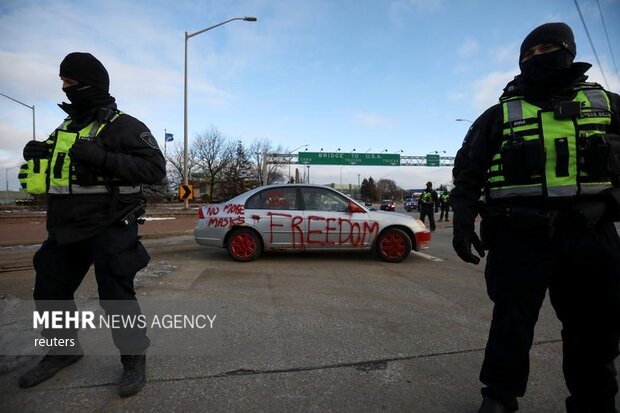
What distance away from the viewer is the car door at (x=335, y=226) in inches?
257

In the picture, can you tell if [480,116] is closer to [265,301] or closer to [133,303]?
[133,303]

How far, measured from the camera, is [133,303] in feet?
7.56

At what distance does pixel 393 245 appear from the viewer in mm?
6598

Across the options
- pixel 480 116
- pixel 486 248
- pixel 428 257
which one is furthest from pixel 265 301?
pixel 428 257

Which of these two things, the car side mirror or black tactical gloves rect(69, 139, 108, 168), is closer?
black tactical gloves rect(69, 139, 108, 168)

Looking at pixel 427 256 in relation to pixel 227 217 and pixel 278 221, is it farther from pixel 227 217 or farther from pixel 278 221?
pixel 227 217

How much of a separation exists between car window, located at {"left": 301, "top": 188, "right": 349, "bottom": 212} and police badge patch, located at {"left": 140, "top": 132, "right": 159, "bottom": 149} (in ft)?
14.0

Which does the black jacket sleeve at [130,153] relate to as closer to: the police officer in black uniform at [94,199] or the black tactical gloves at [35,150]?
the police officer in black uniform at [94,199]

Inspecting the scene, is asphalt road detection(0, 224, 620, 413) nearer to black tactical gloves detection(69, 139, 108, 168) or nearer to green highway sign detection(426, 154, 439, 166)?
black tactical gloves detection(69, 139, 108, 168)

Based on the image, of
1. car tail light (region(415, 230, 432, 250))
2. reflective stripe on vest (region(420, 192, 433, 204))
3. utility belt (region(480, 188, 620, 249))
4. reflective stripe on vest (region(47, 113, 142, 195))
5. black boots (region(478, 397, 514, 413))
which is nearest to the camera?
utility belt (region(480, 188, 620, 249))

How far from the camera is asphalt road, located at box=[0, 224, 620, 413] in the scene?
2174mm

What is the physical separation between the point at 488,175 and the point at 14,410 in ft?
9.38

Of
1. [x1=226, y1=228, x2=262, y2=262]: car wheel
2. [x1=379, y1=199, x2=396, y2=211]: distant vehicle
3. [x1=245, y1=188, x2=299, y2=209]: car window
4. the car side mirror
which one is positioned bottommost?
[x1=379, y1=199, x2=396, y2=211]: distant vehicle

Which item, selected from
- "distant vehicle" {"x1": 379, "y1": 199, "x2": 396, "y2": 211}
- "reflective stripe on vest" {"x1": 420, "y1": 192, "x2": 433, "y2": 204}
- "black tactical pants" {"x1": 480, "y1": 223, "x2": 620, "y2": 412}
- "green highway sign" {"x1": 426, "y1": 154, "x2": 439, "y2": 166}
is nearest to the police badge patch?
"black tactical pants" {"x1": 480, "y1": 223, "x2": 620, "y2": 412}
